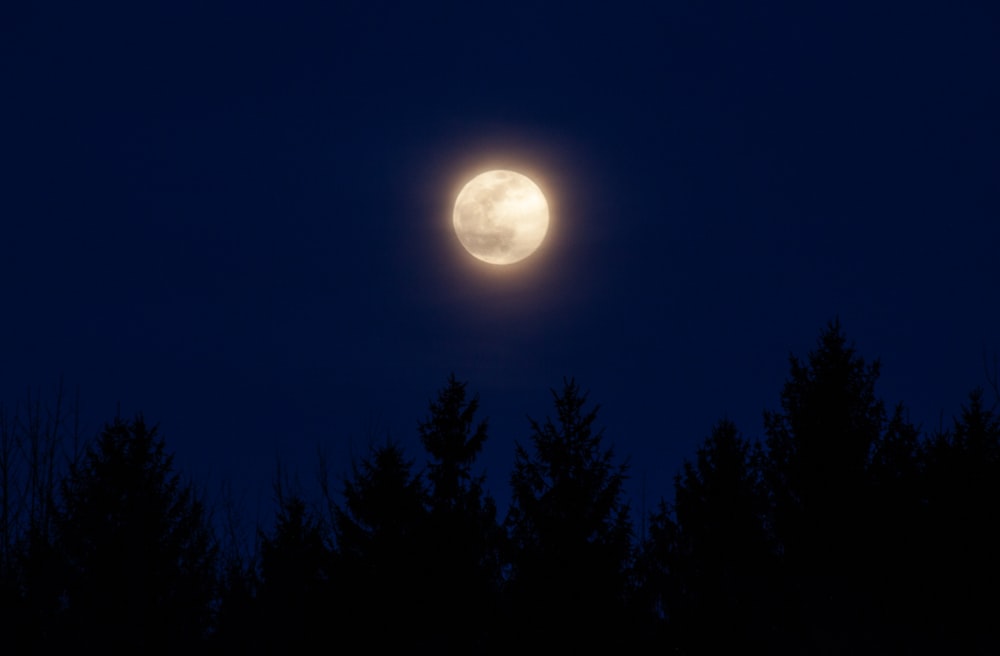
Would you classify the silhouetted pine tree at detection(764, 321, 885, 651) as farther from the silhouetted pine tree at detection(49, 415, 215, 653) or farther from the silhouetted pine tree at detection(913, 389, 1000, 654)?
the silhouetted pine tree at detection(49, 415, 215, 653)

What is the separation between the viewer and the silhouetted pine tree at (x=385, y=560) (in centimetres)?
2422

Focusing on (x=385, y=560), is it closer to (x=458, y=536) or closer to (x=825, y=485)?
(x=458, y=536)

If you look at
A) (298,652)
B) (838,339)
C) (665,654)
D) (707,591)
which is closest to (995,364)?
(838,339)

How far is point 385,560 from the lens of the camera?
24.6 metres

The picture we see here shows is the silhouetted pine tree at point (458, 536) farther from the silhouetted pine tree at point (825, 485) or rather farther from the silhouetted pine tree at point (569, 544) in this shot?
the silhouetted pine tree at point (825, 485)

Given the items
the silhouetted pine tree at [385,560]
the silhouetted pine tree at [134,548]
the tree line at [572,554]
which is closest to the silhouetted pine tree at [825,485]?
the tree line at [572,554]

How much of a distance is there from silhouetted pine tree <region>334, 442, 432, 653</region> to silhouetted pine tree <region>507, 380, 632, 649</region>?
3.01 meters

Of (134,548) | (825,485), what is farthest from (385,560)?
(825,485)

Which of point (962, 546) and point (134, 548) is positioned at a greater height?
point (134, 548)

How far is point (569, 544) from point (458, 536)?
14.4 ft

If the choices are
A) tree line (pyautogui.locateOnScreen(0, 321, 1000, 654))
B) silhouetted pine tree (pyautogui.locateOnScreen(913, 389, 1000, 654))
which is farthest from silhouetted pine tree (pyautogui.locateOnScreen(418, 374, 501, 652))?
silhouetted pine tree (pyautogui.locateOnScreen(913, 389, 1000, 654))

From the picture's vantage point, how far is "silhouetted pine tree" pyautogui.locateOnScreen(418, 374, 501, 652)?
24281mm

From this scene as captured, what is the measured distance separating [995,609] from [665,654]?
7.46 m

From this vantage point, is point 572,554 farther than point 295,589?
No
